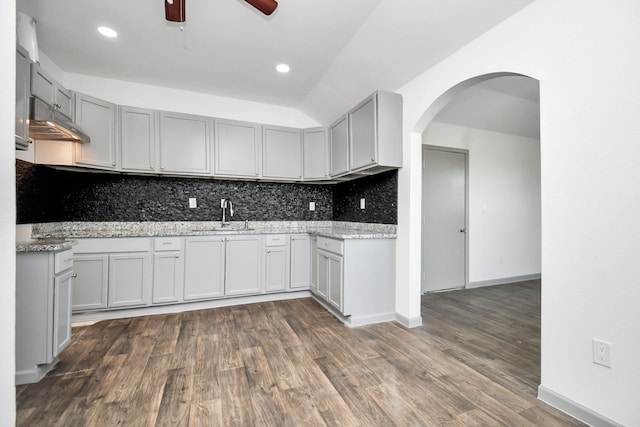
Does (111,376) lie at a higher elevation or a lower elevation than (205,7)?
lower

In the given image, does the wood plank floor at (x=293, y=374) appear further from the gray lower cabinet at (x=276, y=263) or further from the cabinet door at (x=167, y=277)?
the gray lower cabinet at (x=276, y=263)

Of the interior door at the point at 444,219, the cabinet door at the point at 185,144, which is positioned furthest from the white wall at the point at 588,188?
the cabinet door at the point at 185,144

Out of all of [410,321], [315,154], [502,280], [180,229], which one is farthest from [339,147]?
[502,280]

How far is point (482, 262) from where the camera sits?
4.35m

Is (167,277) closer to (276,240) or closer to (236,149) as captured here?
(276,240)

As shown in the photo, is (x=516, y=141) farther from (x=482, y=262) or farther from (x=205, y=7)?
(x=205, y=7)

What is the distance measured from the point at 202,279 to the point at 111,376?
4.60ft

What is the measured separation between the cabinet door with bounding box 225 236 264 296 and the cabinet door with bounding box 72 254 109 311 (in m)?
1.24

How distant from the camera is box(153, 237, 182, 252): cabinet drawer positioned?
123 inches

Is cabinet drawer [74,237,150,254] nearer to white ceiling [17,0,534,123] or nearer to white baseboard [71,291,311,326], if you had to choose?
white baseboard [71,291,311,326]

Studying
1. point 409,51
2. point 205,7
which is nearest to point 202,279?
point 205,7

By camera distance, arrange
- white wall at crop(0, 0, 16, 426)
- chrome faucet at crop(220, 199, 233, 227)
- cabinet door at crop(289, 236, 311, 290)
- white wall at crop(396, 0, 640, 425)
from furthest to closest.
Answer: chrome faucet at crop(220, 199, 233, 227) → cabinet door at crop(289, 236, 311, 290) → white wall at crop(396, 0, 640, 425) → white wall at crop(0, 0, 16, 426)

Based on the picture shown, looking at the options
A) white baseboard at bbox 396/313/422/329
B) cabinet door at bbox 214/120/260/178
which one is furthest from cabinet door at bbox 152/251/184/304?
white baseboard at bbox 396/313/422/329

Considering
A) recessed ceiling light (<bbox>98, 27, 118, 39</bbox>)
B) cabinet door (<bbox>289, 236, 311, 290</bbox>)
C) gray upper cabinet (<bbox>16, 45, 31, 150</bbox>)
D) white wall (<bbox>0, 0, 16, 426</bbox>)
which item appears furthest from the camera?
cabinet door (<bbox>289, 236, 311, 290</bbox>)
